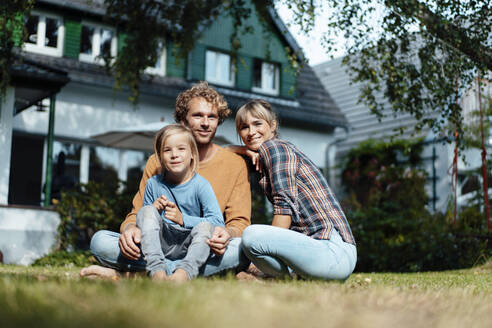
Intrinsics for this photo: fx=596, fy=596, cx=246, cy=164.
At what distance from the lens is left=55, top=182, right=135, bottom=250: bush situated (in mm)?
9781

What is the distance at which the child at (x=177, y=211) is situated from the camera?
346 centimetres

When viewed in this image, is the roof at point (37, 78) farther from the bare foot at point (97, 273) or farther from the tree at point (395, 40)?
the bare foot at point (97, 273)

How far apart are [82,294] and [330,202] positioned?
197 centimetres

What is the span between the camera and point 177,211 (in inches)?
147

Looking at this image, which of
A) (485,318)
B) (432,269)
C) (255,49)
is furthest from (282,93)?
(485,318)

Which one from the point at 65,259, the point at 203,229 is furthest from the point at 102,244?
the point at 65,259

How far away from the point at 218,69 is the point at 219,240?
476 inches

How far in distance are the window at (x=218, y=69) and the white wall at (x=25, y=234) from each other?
6553mm

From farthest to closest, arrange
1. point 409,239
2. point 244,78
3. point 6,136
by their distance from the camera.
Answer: point 244,78
point 6,136
point 409,239

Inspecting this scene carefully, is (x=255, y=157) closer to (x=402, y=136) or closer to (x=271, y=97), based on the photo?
(x=271, y=97)

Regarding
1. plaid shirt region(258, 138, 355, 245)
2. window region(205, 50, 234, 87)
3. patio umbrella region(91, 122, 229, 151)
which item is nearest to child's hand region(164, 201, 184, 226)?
plaid shirt region(258, 138, 355, 245)

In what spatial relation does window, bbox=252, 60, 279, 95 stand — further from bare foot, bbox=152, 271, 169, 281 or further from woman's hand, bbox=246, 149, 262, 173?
bare foot, bbox=152, 271, 169, 281

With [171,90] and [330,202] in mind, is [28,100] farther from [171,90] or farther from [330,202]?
[330,202]

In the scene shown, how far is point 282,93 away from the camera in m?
16.3
